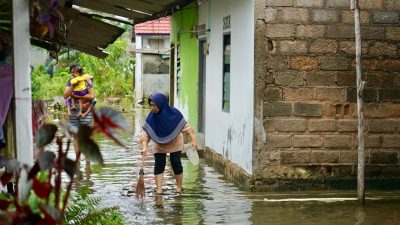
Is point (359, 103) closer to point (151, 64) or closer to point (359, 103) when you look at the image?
point (359, 103)

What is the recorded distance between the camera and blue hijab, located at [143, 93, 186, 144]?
9078 mm

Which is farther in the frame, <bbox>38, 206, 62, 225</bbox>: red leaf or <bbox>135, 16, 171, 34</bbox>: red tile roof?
<bbox>135, 16, 171, 34</bbox>: red tile roof

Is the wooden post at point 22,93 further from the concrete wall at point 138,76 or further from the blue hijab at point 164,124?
the concrete wall at point 138,76

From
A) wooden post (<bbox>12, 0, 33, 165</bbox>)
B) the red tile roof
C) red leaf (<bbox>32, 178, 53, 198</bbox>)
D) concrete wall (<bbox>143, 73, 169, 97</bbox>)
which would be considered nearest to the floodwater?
wooden post (<bbox>12, 0, 33, 165</bbox>)

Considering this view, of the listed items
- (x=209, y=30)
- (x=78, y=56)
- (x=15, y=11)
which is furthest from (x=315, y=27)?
(x=78, y=56)

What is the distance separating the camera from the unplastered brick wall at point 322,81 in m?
9.03

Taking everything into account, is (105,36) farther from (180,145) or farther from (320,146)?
(320,146)

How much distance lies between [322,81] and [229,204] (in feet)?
6.93

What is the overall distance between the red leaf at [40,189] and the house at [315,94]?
6.41m

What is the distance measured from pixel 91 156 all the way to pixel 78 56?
2528 cm

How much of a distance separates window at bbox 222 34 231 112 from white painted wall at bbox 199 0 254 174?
141mm

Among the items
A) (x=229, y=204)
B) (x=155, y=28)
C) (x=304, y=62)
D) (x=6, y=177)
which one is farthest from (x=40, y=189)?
(x=155, y=28)

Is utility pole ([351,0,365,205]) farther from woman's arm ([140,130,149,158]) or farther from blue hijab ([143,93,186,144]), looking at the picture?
woman's arm ([140,130,149,158])

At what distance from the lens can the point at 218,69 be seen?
11.8 metres
